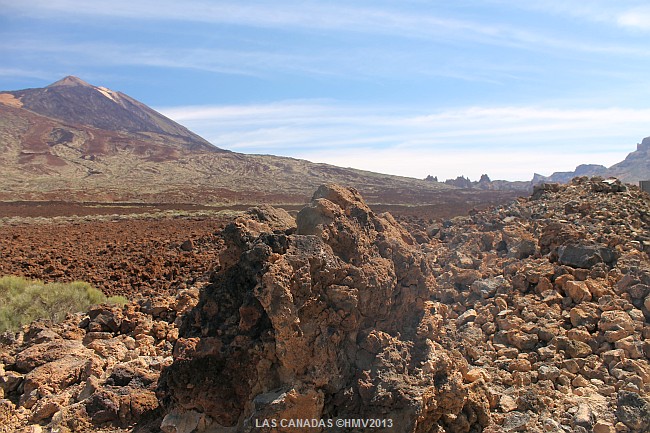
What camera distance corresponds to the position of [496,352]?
5.06m

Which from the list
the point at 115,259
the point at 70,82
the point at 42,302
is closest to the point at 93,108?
the point at 70,82

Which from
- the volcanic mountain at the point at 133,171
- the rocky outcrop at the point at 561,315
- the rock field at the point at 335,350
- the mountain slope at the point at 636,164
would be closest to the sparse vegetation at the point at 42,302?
the rock field at the point at 335,350

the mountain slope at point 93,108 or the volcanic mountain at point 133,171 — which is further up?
the mountain slope at point 93,108

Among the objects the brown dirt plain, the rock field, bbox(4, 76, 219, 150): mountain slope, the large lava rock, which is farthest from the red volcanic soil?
bbox(4, 76, 219, 150): mountain slope

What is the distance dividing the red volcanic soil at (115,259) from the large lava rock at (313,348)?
512cm

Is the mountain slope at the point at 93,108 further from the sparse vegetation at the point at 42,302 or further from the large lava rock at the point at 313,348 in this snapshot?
the large lava rock at the point at 313,348

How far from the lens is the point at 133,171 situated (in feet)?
214

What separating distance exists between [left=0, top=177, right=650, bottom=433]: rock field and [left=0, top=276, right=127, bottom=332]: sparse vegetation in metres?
0.77

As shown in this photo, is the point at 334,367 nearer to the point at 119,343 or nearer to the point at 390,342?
the point at 390,342

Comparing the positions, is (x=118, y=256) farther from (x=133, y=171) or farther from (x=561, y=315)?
(x=133, y=171)

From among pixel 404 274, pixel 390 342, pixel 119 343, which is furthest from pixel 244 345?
pixel 119 343

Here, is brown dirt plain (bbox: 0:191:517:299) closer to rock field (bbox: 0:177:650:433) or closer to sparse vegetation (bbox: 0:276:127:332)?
sparse vegetation (bbox: 0:276:127:332)

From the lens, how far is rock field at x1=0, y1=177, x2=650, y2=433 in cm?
330

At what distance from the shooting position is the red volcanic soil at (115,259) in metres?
9.39
